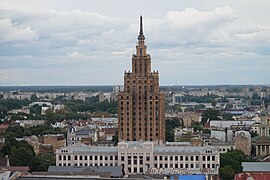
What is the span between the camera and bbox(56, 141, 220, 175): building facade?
10281 centimetres

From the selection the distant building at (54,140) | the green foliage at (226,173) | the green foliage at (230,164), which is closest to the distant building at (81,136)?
the distant building at (54,140)

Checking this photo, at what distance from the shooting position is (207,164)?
103m

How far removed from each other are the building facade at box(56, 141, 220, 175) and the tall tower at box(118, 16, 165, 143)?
445 inches

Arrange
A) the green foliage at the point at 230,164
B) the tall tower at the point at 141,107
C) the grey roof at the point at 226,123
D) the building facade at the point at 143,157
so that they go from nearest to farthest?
the green foliage at the point at 230,164, the building facade at the point at 143,157, the tall tower at the point at 141,107, the grey roof at the point at 226,123

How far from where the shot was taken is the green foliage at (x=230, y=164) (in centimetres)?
9162

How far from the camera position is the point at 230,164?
335ft

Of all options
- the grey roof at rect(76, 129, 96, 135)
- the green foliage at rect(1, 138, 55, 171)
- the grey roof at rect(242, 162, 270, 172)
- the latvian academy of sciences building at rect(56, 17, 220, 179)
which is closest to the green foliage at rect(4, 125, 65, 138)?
the grey roof at rect(76, 129, 96, 135)

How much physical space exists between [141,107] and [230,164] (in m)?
20.7

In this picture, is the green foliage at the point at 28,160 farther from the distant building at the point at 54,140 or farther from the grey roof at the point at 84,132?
the grey roof at the point at 84,132

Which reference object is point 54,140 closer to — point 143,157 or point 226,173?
point 143,157

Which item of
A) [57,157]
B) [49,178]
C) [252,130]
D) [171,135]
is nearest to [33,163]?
[57,157]

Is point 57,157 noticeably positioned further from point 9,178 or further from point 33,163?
point 9,178

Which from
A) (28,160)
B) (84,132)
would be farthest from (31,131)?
(28,160)

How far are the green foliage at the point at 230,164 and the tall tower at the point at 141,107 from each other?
40.5 ft
